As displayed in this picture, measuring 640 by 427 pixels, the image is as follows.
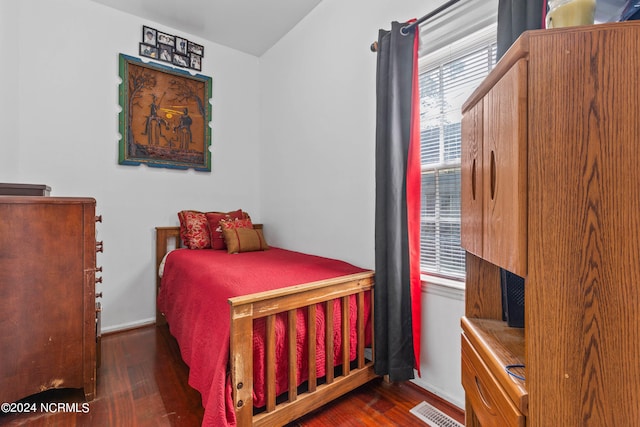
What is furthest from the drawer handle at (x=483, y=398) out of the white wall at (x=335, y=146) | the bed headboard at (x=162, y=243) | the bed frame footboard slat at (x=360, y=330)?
the bed headboard at (x=162, y=243)

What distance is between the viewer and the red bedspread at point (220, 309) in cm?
124

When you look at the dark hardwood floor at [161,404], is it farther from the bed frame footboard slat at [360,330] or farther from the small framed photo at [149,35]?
the small framed photo at [149,35]

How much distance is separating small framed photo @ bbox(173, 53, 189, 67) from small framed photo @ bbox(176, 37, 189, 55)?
0.13ft

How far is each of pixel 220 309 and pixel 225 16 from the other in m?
2.58

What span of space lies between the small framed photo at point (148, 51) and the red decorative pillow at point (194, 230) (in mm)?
1476

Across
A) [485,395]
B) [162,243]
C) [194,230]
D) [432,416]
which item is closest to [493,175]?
[485,395]

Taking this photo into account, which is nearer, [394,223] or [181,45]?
[394,223]

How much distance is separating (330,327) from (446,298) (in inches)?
25.8

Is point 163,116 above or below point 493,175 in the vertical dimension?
above

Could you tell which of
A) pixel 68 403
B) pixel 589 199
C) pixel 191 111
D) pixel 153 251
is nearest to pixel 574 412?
pixel 589 199

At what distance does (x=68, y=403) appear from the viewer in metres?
1.61

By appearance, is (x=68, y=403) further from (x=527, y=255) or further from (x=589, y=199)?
(x=589, y=199)

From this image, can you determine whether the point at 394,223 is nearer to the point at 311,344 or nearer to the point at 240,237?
the point at 311,344

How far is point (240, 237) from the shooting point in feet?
8.54
